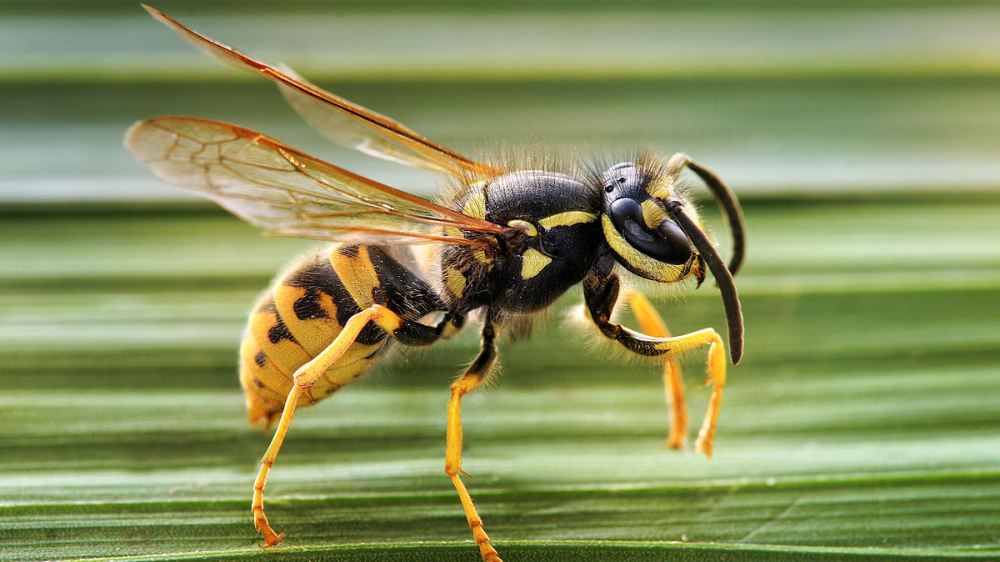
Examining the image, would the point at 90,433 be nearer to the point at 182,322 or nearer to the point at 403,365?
the point at 182,322

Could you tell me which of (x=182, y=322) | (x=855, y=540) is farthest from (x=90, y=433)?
(x=855, y=540)

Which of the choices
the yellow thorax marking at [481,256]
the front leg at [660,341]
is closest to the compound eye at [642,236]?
the front leg at [660,341]

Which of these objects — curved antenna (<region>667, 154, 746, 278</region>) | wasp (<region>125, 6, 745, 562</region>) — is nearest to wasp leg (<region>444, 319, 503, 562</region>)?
wasp (<region>125, 6, 745, 562</region>)

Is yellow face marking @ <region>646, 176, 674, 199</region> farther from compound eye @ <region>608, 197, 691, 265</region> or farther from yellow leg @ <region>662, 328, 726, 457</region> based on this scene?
yellow leg @ <region>662, 328, 726, 457</region>

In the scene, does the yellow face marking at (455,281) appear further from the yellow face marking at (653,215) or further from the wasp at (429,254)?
the yellow face marking at (653,215)

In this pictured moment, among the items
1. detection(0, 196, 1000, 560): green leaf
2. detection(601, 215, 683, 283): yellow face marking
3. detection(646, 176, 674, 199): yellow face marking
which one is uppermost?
detection(646, 176, 674, 199): yellow face marking

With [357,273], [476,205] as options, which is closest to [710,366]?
[476,205]

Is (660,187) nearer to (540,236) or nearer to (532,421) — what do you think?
(540,236)
